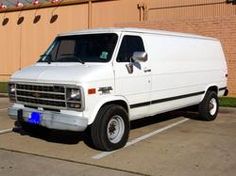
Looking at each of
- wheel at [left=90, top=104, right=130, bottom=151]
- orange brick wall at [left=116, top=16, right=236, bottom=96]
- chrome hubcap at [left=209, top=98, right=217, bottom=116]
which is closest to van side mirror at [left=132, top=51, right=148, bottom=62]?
wheel at [left=90, top=104, right=130, bottom=151]

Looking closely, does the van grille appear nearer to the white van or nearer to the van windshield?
the white van

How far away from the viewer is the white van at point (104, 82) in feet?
27.3

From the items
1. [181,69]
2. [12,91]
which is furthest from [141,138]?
[12,91]

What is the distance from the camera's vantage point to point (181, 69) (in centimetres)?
1080

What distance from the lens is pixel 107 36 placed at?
30.4ft

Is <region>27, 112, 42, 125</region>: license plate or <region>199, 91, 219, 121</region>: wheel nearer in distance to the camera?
<region>27, 112, 42, 125</region>: license plate

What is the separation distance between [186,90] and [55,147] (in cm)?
350

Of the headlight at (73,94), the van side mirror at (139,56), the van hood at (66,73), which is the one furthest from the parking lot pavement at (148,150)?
the van side mirror at (139,56)

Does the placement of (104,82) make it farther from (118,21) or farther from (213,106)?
(118,21)

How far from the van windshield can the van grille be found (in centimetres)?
82

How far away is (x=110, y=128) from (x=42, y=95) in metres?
1.36

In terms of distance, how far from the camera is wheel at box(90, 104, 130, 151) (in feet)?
27.5

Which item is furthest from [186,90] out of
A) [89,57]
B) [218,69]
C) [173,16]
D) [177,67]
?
[173,16]

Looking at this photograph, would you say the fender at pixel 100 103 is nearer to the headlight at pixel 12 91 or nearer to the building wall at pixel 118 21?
the headlight at pixel 12 91
